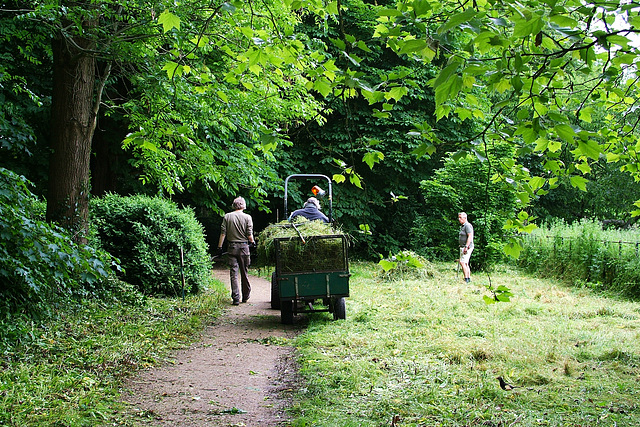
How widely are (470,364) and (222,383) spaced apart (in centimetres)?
271

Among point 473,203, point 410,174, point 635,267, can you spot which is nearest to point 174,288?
point 635,267

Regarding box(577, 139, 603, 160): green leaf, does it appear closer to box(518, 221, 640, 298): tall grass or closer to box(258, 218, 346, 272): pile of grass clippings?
box(258, 218, 346, 272): pile of grass clippings

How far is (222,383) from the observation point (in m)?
5.76

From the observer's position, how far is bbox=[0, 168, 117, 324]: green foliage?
6.04m

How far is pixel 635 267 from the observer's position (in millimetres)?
11977

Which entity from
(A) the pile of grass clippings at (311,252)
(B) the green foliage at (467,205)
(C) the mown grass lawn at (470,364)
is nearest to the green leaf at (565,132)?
(C) the mown grass lawn at (470,364)

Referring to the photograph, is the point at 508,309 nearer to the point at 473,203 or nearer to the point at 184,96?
the point at 184,96

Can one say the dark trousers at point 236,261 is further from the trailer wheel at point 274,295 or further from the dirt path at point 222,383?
the dirt path at point 222,383

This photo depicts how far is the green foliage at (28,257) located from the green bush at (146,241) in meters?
3.10

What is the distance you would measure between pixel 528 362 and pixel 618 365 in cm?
97

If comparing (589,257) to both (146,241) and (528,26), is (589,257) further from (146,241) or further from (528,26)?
(528,26)

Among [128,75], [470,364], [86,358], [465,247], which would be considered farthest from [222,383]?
[465,247]

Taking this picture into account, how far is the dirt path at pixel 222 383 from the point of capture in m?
4.71

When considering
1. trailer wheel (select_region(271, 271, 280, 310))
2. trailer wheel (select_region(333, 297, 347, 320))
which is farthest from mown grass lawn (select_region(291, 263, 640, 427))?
trailer wheel (select_region(271, 271, 280, 310))
